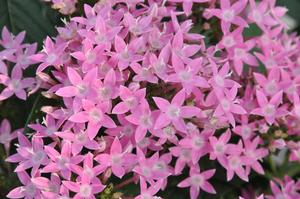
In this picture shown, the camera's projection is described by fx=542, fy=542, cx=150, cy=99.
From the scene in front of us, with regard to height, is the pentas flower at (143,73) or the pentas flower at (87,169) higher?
the pentas flower at (143,73)

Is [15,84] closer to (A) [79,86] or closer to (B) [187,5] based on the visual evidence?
(A) [79,86]

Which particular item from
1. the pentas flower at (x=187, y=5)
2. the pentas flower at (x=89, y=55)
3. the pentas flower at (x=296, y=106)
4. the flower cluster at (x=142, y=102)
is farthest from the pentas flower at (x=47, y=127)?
the pentas flower at (x=296, y=106)

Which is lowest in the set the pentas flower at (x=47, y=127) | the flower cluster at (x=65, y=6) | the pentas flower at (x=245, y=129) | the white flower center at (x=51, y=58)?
the pentas flower at (x=245, y=129)

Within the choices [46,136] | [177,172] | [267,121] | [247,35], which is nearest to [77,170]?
[46,136]

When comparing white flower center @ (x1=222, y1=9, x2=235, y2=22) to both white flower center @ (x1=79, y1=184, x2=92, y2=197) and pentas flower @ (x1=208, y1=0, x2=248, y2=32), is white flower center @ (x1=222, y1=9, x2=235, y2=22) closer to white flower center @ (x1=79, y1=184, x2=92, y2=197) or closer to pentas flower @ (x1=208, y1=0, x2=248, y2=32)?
pentas flower @ (x1=208, y1=0, x2=248, y2=32)

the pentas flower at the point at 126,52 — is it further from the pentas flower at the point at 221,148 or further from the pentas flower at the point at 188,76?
the pentas flower at the point at 221,148

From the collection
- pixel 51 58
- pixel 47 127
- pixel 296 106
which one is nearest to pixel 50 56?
pixel 51 58
